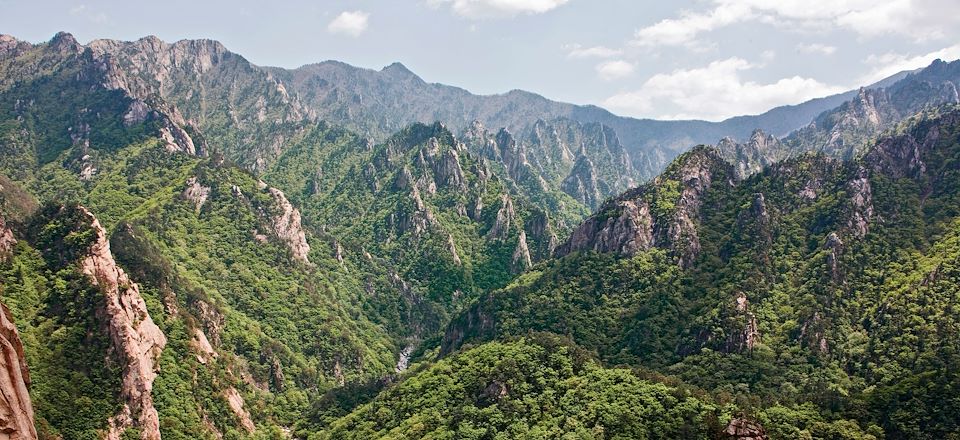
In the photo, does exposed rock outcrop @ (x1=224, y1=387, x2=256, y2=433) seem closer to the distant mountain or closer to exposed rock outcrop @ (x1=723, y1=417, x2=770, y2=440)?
the distant mountain

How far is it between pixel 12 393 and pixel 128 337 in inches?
4027

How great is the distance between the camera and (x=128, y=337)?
132m

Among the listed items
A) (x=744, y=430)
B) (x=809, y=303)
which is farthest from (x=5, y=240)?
(x=809, y=303)

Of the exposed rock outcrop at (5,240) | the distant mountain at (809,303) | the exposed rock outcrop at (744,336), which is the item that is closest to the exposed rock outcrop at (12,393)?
the distant mountain at (809,303)

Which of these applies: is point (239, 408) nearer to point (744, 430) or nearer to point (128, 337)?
point (128, 337)

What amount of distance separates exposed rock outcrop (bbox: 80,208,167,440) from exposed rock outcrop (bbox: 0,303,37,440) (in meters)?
89.9

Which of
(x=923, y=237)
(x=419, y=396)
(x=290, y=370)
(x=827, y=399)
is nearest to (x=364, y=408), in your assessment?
(x=419, y=396)

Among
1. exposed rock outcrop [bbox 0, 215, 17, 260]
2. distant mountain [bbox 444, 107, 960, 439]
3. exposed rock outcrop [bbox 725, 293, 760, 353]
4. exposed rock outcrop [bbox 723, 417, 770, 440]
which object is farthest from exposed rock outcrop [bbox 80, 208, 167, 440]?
exposed rock outcrop [bbox 725, 293, 760, 353]

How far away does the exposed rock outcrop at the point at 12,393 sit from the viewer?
38438 millimetres

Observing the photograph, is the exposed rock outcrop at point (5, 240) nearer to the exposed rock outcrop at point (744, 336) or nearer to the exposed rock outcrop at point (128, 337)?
the exposed rock outcrop at point (128, 337)

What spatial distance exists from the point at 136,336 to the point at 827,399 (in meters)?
129

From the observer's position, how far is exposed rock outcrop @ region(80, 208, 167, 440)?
5005 inches

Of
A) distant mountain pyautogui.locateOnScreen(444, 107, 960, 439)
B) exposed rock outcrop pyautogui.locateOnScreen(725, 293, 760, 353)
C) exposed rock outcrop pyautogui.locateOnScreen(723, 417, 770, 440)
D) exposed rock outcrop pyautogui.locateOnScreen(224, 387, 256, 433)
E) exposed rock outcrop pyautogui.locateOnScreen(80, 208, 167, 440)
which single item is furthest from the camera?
exposed rock outcrop pyautogui.locateOnScreen(224, 387, 256, 433)

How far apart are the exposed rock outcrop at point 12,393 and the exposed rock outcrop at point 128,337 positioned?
8994 cm
